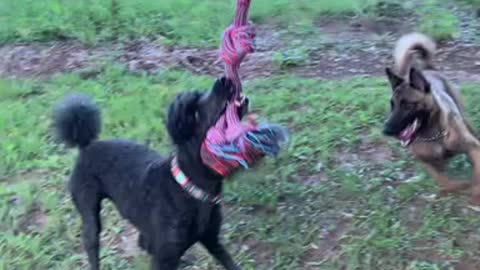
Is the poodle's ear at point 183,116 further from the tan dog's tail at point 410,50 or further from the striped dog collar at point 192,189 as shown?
the tan dog's tail at point 410,50

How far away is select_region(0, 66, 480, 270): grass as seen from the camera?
513cm

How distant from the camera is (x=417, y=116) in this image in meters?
4.93

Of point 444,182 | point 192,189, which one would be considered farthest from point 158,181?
point 444,182

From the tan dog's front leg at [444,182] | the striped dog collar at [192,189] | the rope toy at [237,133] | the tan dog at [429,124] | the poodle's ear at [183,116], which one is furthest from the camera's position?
the tan dog's front leg at [444,182]

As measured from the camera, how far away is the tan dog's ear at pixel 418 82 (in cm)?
492

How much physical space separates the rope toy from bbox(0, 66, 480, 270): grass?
0.26 m

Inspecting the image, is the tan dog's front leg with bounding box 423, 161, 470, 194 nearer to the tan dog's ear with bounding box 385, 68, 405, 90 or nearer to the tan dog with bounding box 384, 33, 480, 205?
the tan dog with bounding box 384, 33, 480, 205

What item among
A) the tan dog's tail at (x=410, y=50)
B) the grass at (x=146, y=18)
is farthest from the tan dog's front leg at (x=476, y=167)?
the grass at (x=146, y=18)

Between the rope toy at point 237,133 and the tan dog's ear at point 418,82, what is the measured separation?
1.06 metres

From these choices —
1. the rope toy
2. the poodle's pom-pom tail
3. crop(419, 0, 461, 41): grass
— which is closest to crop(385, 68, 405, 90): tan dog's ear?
the rope toy

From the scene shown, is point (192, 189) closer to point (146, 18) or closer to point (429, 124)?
point (429, 124)

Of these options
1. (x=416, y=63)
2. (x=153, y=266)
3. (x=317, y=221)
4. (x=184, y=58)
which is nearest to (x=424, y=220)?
(x=317, y=221)

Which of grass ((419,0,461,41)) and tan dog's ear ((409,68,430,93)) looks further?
grass ((419,0,461,41))

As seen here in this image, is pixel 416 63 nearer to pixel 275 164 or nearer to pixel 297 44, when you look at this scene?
pixel 275 164
